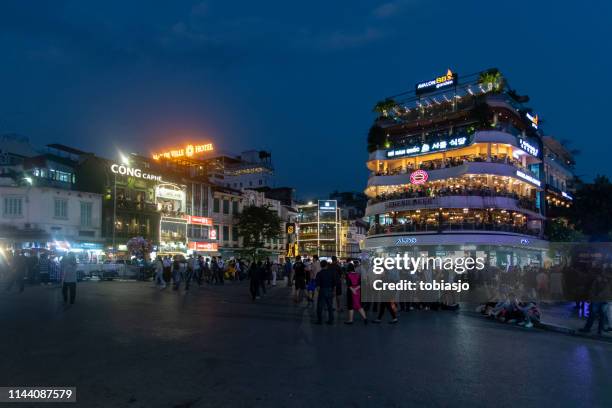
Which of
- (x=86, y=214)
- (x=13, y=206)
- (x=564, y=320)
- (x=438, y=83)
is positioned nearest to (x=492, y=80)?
(x=438, y=83)

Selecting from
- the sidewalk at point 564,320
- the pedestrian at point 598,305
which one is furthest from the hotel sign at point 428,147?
the pedestrian at point 598,305

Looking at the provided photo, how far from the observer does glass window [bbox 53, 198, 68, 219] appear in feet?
145

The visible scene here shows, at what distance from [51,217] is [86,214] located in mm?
3758

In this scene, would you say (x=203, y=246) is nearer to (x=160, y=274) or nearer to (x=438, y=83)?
(x=160, y=274)

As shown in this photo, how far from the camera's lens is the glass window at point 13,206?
42344 mm

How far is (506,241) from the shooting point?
50.6m

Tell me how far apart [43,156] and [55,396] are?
4309cm

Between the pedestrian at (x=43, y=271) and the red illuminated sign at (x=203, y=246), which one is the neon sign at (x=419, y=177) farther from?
the pedestrian at (x=43, y=271)

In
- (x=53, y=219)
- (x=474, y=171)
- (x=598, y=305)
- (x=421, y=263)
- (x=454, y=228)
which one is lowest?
(x=598, y=305)

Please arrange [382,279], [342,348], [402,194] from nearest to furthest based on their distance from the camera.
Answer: [342,348], [382,279], [402,194]

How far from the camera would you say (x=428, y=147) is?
5622 centimetres

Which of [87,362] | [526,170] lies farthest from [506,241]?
[87,362]

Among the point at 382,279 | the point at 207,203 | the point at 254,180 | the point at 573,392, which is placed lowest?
the point at 573,392

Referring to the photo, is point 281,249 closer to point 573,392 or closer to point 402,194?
point 402,194
